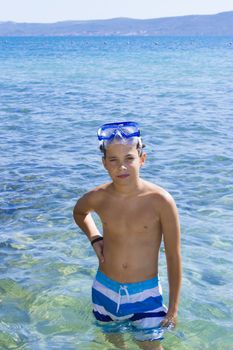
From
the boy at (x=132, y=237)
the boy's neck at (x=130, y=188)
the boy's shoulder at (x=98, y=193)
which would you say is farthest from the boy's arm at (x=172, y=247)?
the boy's shoulder at (x=98, y=193)

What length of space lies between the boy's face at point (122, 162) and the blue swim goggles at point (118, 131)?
6cm

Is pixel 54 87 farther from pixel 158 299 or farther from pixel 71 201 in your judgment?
pixel 158 299

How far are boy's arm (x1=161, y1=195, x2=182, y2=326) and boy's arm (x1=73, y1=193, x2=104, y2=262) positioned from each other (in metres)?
0.52

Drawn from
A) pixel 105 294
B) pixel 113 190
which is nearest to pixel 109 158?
pixel 113 190

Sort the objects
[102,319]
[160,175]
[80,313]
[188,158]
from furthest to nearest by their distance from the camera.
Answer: [188,158], [160,175], [80,313], [102,319]

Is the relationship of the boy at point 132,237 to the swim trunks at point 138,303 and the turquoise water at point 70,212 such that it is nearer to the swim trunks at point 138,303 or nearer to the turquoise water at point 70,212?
the swim trunks at point 138,303

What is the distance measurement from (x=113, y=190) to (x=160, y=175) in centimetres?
570

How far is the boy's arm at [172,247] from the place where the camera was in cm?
368

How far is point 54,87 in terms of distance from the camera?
27281mm

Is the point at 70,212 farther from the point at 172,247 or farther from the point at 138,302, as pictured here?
the point at 172,247

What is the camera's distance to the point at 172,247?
373 centimetres

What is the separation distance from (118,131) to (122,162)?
200 mm

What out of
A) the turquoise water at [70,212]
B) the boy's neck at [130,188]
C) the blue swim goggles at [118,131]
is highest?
the blue swim goggles at [118,131]

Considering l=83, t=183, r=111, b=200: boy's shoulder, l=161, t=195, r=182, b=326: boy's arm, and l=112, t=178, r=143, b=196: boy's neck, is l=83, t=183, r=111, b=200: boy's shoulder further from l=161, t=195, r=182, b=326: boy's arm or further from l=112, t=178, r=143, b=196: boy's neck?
l=161, t=195, r=182, b=326: boy's arm
